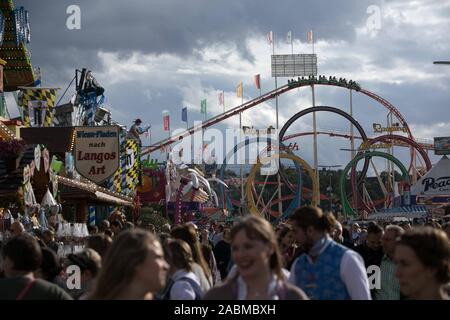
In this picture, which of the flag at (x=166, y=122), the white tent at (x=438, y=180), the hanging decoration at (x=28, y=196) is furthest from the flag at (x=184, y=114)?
the hanging decoration at (x=28, y=196)

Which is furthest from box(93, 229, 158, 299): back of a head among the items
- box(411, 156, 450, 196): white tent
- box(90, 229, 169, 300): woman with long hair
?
box(411, 156, 450, 196): white tent

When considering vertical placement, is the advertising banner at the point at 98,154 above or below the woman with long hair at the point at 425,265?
above

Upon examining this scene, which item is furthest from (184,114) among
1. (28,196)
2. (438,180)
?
(28,196)

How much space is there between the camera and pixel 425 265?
13.1ft

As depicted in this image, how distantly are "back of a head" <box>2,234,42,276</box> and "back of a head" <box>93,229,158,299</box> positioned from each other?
1.19m

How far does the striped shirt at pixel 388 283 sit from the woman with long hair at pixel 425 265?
3.27m

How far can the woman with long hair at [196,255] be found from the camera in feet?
19.9

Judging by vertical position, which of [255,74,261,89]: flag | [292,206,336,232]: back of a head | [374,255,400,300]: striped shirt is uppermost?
[255,74,261,89]: flag

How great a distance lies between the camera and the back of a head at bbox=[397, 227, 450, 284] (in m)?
4.00

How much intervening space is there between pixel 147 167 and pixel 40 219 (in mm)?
40132

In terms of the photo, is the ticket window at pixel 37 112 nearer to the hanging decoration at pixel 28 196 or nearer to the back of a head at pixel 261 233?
the hanging decoration at pixel 28 196

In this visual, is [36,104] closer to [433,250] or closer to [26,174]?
[26,174]

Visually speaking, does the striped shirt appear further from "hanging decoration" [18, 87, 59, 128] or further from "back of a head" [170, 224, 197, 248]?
"hanging decoration" [18, 87, 59, 128]
